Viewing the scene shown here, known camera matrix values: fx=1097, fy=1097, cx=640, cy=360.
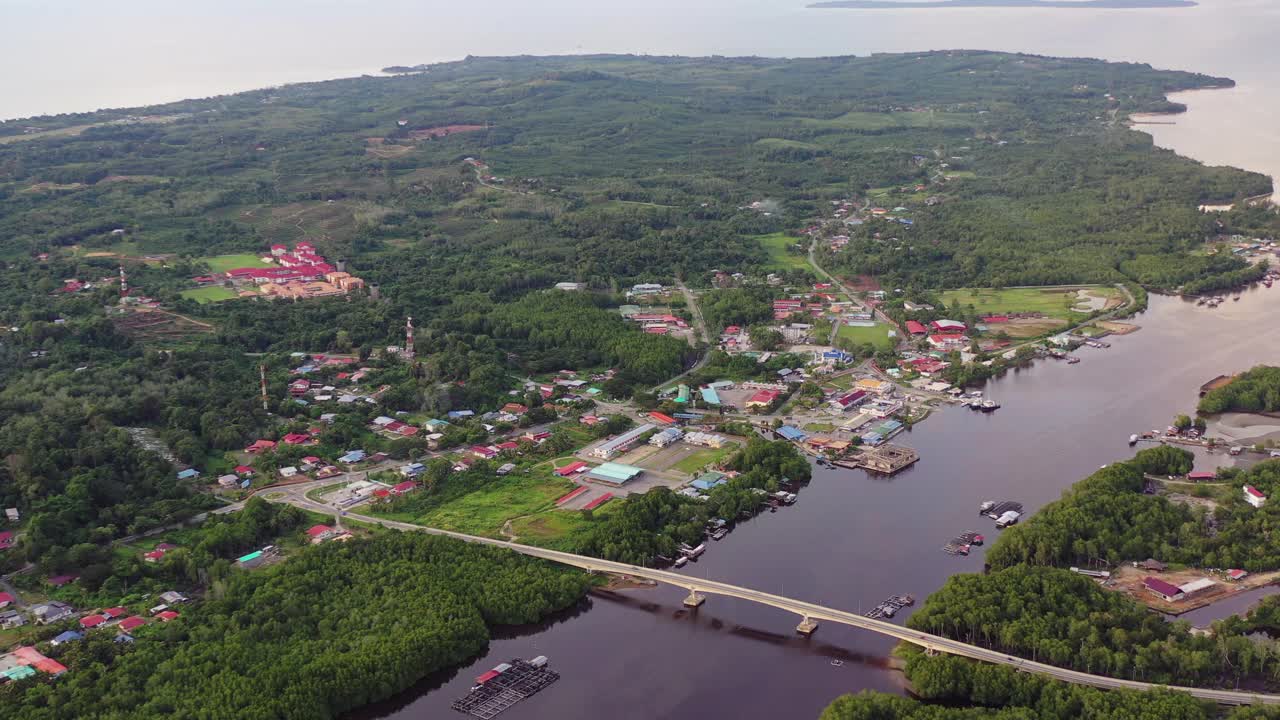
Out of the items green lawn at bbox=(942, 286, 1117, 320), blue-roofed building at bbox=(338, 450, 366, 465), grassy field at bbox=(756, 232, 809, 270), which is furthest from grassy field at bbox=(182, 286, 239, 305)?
green lawn at bbox=(942, 286, 1117, 320)

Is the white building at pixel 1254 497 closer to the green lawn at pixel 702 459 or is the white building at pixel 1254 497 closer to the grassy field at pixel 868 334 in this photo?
the green lawn at pixel 702 459

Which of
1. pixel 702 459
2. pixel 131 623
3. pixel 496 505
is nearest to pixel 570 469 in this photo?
pixel 496 505

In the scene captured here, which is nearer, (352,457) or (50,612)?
(50,612)

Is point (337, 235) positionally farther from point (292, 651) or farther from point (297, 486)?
point (292, 651)

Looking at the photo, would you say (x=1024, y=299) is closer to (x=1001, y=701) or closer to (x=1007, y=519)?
(x=1007, y=519)

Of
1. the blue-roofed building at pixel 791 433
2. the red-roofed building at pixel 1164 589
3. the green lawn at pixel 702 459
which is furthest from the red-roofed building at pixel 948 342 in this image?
the red-roofed building at pixel 1164 589

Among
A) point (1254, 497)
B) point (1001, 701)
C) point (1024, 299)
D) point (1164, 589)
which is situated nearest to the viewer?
point (1001, 701)
